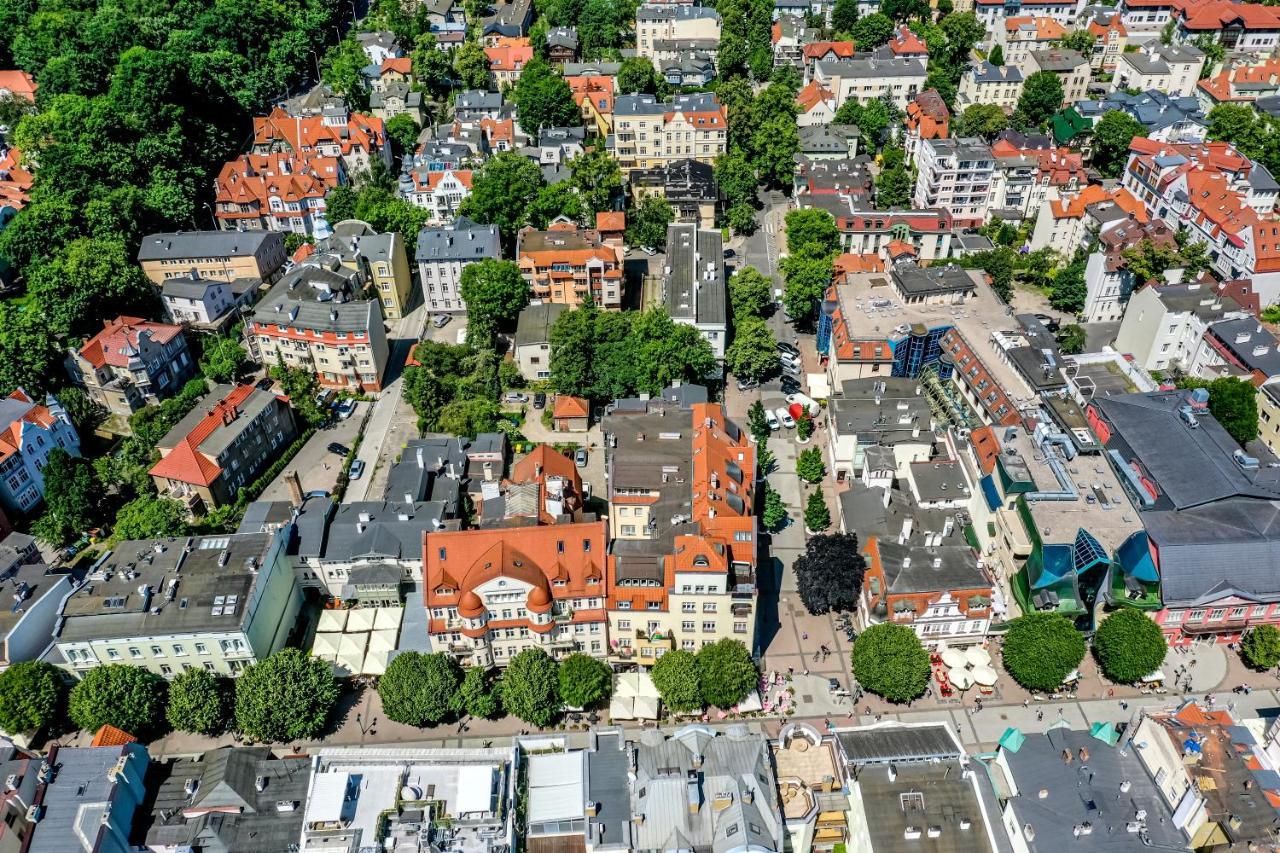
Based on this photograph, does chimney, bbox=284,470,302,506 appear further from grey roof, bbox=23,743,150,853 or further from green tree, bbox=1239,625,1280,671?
green tree, bbox=1239,625,1280,671

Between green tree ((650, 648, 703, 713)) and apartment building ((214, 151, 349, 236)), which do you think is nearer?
green tree ((650, 648, 703, 713))

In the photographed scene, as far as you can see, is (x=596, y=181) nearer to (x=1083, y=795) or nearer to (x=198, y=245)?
(x=198, y=245)

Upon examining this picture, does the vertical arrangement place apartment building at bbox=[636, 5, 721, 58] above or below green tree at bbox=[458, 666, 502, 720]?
above

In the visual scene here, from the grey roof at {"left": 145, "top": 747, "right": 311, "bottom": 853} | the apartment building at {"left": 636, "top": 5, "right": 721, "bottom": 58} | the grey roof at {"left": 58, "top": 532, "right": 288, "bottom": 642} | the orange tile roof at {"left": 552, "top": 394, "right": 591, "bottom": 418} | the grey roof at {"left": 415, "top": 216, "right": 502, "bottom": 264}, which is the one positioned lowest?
the grey roof at {"left": 145, "top": 747, "right": 311, "bottom": 853}

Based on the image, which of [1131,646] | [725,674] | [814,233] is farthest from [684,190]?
[1131,646]

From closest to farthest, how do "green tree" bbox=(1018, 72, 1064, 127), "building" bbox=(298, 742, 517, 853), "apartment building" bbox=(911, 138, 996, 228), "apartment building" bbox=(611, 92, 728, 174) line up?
"building" bbox=(298, 742, 517, 853), "apartment building" bbox=(911, 138, 996, 228), "apartment building" bbox=(611, 92, 728, 174), "green tree" bbox=(1018, 72, 1064, 127)

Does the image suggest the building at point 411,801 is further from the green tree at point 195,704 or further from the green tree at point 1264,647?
the green tree at point 1264,647

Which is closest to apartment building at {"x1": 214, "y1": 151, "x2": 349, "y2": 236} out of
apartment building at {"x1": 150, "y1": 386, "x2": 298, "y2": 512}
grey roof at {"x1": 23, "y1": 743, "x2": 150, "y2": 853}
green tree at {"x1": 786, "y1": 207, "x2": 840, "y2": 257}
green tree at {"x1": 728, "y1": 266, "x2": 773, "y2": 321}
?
apartment building at {"x1": 150, "y1": 386, "x2": 298, "y2": 512}

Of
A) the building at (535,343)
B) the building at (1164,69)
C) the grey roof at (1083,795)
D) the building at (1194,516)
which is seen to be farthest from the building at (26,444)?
the building at (1164,69)
